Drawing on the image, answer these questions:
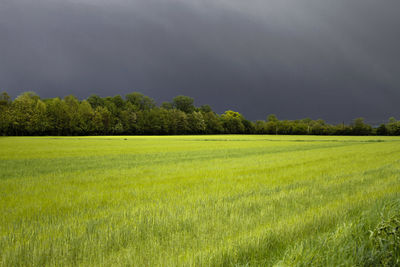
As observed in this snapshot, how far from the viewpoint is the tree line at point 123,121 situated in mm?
86125

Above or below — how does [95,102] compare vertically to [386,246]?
above

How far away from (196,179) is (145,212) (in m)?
4.20

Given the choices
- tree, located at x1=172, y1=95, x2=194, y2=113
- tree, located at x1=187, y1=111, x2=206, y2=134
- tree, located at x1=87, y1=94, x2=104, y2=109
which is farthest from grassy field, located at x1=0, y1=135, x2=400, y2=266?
tree, located at x1=172, y1=95, x2=194, y2=113

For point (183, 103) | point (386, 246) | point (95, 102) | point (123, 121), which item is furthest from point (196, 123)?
point (386, 246)

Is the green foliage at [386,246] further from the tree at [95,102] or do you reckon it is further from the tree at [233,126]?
the tree at [233,126]

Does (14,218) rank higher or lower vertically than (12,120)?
lower

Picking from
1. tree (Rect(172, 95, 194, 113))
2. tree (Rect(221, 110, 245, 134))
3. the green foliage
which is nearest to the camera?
the green foliage

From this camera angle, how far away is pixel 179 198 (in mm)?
6254

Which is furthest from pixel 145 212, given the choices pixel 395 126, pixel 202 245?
pixel 395 126

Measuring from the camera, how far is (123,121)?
109m

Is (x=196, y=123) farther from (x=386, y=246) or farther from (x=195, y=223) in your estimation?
(x=386, y=246)

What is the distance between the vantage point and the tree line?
8612cm

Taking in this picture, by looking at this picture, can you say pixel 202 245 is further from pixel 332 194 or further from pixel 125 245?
pixel 332 194

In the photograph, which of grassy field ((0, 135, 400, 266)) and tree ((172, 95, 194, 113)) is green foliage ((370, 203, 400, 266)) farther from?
tree ((172, 95, 194, 113))
